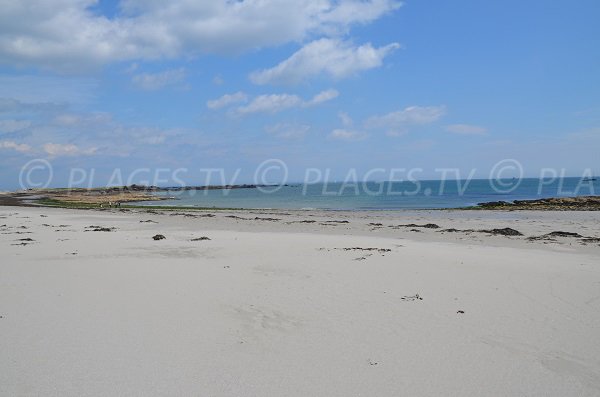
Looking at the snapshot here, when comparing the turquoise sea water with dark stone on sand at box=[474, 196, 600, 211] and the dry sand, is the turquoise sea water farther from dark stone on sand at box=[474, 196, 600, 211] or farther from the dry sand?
the dry sand

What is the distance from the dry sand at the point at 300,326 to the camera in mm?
4746

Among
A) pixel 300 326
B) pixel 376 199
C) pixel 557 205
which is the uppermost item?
pixel 557 205

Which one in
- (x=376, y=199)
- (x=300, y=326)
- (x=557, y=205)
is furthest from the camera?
(x=376, y=199)

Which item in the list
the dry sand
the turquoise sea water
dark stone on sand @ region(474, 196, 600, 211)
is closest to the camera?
the dry sand

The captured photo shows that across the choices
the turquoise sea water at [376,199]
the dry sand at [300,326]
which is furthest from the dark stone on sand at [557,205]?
the dry sand at [300,326]

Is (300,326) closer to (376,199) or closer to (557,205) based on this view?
(557,205)

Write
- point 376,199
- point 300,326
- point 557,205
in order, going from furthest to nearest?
point 376,199 < point 557,205 < point 300,326

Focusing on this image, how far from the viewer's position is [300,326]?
6.59m

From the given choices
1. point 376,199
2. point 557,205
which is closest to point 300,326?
point 557,205

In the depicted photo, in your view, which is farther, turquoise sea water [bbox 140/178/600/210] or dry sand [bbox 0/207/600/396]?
turquoise sea water [bbox 140/178/600/210]

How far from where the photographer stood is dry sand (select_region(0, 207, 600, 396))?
4.75 metres

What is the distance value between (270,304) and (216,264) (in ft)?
14.1

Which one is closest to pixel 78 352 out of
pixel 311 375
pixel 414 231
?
pixel 311 375

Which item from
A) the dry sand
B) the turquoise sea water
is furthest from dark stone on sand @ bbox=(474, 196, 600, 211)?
the dry sand
